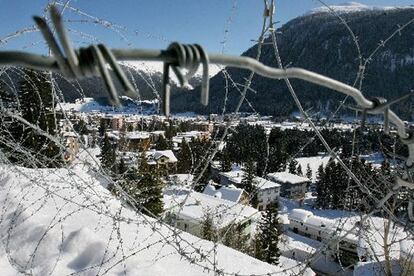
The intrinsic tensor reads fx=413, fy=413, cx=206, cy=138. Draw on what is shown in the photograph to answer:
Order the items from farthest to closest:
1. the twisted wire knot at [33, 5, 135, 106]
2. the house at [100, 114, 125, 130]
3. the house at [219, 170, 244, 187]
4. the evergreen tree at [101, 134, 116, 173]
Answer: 1. the house at [219, 170, 244, 187]
2. the house at [100, 114, 125, 130]
3. the evergreen tree at [101, 134, 116, 173]
4. the twisted wire knot at [33, 5, 135, 106]

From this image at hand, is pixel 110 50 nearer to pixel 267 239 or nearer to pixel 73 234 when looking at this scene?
pixel 73 234

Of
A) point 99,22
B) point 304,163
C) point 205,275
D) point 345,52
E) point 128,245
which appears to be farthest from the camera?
point 345,52

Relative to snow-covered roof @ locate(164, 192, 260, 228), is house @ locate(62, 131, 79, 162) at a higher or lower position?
higher

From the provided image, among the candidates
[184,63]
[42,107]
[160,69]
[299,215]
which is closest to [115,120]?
[42,107]

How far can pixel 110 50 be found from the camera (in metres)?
0.38

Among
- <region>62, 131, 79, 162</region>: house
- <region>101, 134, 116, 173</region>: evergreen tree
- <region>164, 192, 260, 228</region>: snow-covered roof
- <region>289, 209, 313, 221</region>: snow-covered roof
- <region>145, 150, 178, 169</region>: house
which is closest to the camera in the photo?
<region>62, 131, 79, 162</region>: house

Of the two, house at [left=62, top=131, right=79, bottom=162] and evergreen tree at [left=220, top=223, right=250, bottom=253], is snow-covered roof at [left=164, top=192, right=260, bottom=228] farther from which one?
house at [left=62, top=131, right=79, bottom=162]

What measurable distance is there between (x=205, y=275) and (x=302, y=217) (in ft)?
113

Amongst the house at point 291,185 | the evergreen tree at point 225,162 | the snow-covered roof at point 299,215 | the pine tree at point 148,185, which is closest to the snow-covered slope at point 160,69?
the pine tree at point 148,185

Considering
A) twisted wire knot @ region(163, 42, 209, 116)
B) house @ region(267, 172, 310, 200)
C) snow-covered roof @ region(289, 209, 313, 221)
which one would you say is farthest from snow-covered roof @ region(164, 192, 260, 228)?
house @ region(267, 172, 310, 200)

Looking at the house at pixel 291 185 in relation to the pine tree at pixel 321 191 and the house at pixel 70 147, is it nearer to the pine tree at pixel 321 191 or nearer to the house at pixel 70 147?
the pine tree at pixel 321 191

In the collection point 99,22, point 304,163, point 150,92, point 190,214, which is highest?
point 99,22

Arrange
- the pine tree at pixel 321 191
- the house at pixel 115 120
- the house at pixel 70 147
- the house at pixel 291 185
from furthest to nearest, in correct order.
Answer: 1. the house at pixel 291 185
2. the pine tree at pixel 321 191
3. the house at pixel 115 120
4. the house at pixel 70 147

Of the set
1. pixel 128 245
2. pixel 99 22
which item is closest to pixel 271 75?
pixel 99 22
